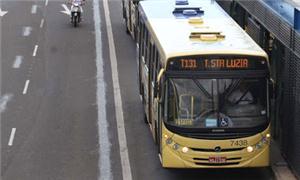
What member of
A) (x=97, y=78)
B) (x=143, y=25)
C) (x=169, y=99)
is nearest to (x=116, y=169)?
(x=169, y=99)

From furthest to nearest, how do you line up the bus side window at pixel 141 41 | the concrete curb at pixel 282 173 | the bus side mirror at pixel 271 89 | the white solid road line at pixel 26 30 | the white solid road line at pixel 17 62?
the white solid road line at pixel 26 30 → the white solid road line at pixel 17 62 → the bus side window at pixel 141 41 → the concrete curb at pixel 282 173 → the bus side mirror at pixel 271 89

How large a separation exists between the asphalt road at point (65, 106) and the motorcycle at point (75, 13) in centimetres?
43

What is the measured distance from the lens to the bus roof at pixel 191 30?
622 inches

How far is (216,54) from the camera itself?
613 inches

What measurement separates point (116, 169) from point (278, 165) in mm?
3381

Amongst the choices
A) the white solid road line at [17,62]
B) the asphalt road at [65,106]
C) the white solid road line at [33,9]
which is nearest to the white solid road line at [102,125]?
the asphalt road at [65,106]

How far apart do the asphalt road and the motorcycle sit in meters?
0.43

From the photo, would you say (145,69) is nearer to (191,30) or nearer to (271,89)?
(191,30)

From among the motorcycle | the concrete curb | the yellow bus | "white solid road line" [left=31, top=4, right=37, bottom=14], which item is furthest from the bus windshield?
"white solid road line" [left=31, top=4, right=37, bottom=14]

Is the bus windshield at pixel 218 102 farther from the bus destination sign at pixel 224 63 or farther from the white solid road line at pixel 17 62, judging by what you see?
the white solid road line at pixel 17 62

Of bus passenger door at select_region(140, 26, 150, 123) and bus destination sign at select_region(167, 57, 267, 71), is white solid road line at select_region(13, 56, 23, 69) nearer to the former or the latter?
bus passenger door at select_region(140, 26, 150, 123)

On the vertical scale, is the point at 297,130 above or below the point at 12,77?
above

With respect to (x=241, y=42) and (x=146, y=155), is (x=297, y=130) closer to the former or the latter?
(x=241, y=42)

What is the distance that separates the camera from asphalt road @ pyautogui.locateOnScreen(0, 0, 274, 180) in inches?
690
